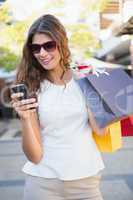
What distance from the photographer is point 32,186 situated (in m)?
2.25

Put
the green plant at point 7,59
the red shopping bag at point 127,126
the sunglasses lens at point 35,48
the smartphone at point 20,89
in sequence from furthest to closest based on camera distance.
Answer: the green plant at point 7,59
the red shopping bag at point 127,126
the sunglasses lens at point 35,48
the smartphone at point 20,89

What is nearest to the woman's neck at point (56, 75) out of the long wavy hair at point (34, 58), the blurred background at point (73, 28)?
the long wavy hair at point (34, 58)

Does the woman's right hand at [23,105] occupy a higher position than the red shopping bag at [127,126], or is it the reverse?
the woman's right hand at [23,105]

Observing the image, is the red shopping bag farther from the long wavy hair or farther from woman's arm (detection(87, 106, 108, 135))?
the long wavy hair

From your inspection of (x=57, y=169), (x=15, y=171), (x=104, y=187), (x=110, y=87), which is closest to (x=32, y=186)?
(x=57, y=169)

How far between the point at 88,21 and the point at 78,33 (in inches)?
28.9

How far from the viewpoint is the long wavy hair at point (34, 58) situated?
2203 mm

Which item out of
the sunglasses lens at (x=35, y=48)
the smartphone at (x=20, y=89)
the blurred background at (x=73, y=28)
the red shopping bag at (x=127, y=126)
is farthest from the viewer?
the blurred background at (x=73, y=28)

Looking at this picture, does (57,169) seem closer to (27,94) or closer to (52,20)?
(27,94)

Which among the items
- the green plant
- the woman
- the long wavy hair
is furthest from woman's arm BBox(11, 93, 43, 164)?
the green plant

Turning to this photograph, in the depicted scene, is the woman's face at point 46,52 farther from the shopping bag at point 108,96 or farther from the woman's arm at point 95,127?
the woman's arm at point 95,127

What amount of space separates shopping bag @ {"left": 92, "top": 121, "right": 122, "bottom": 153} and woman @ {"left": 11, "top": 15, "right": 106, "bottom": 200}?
0.13ft

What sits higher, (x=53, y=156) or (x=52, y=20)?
(x=52, y=20)

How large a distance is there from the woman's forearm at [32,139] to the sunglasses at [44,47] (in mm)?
286
